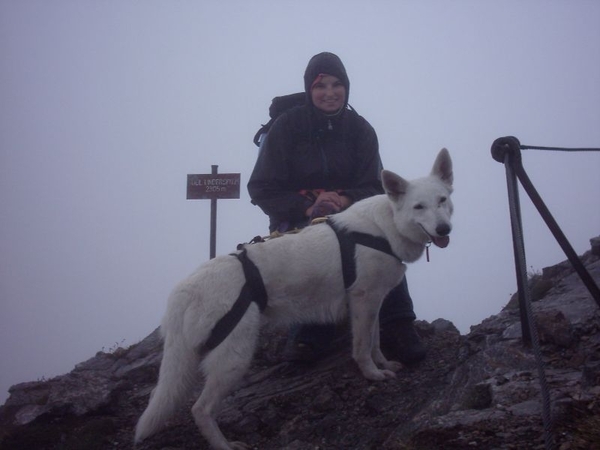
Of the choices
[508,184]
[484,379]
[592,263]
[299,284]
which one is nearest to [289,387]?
[299,284]

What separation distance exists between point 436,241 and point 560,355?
1430 mm

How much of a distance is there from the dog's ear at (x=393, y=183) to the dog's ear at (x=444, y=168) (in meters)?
0.47

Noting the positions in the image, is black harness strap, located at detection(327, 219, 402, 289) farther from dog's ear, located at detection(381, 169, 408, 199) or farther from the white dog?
dog's ear, located at detection(381, 169, 408, 199)

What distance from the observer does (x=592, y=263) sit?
6.69 meters

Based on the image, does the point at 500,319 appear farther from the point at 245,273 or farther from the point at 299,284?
the point at 245,273

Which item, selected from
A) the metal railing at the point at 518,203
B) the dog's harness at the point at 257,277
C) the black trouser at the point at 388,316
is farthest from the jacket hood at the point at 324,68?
the metal railing at the point at 518,203

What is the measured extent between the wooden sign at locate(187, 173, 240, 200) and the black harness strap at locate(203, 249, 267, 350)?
488cm

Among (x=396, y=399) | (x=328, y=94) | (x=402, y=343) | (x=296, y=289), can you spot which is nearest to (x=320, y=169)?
(x=328, y=94)

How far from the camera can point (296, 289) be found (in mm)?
5105

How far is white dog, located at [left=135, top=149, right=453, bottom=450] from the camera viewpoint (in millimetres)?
4488

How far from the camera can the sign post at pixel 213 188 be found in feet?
32.2

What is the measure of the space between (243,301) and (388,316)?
2.03m

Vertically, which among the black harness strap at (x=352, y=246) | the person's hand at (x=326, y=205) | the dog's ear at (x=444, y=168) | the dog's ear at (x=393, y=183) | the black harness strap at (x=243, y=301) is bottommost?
the black harness strap at (x=243, y=301)

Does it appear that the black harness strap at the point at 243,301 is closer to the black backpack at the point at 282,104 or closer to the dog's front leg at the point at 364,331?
the dog's front leg at the point at 364,331
